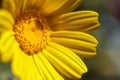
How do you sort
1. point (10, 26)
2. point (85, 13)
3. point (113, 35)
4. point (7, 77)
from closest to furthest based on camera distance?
point (10, 26) → point (85, 13) → point (7, 77) → point (113, 35)

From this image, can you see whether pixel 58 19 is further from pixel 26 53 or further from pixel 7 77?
pixel 7 77

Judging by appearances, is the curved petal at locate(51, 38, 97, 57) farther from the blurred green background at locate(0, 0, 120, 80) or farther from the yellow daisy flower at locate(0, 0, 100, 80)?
the blurred green background at locate(0, 0, 120, 80)

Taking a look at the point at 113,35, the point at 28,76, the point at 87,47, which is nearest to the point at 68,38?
the point at 87,47

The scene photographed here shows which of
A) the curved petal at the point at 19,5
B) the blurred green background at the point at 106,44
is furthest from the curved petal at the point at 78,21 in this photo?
the blurred green background at the point at 106,44

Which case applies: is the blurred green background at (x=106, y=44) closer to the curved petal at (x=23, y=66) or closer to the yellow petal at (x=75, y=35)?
the yellow petal at (x=75, y=35)

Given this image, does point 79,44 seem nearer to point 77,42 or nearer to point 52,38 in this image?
point 77,42

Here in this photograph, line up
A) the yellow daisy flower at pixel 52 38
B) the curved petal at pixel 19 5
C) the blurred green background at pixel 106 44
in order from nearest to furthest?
the curved petal at pixel 19 5 → the yellow daisy flower at pixel 52 38 → the blurred green background at pixel 106 44
